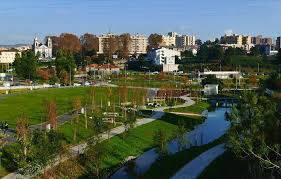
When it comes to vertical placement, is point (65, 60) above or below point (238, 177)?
above

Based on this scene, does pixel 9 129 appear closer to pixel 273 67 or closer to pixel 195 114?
pixel 195 114

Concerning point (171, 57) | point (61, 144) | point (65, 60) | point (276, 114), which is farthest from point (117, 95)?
point (171, 57)

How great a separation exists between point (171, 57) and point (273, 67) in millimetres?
27229

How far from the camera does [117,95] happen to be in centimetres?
5506

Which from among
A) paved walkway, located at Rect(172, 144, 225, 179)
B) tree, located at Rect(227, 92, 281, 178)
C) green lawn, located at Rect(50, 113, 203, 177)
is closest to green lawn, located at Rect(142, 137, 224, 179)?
paved walkway, located at Rect(172, 144, 225, 179)

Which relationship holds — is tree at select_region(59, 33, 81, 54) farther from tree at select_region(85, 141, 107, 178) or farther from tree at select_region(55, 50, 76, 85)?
tree at select_region(85, 141, 107, 178)

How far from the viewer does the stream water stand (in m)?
28.8

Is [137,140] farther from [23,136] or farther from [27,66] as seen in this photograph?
[27,66]

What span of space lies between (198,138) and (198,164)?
36.5ft

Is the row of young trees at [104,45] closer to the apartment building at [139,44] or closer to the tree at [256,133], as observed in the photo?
the apartment building at [139,44]

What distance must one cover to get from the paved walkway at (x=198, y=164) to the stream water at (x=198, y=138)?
2265mm

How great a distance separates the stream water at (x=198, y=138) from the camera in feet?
94.5

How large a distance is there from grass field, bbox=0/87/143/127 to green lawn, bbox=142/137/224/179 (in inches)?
428

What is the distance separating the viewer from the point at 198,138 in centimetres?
3981
